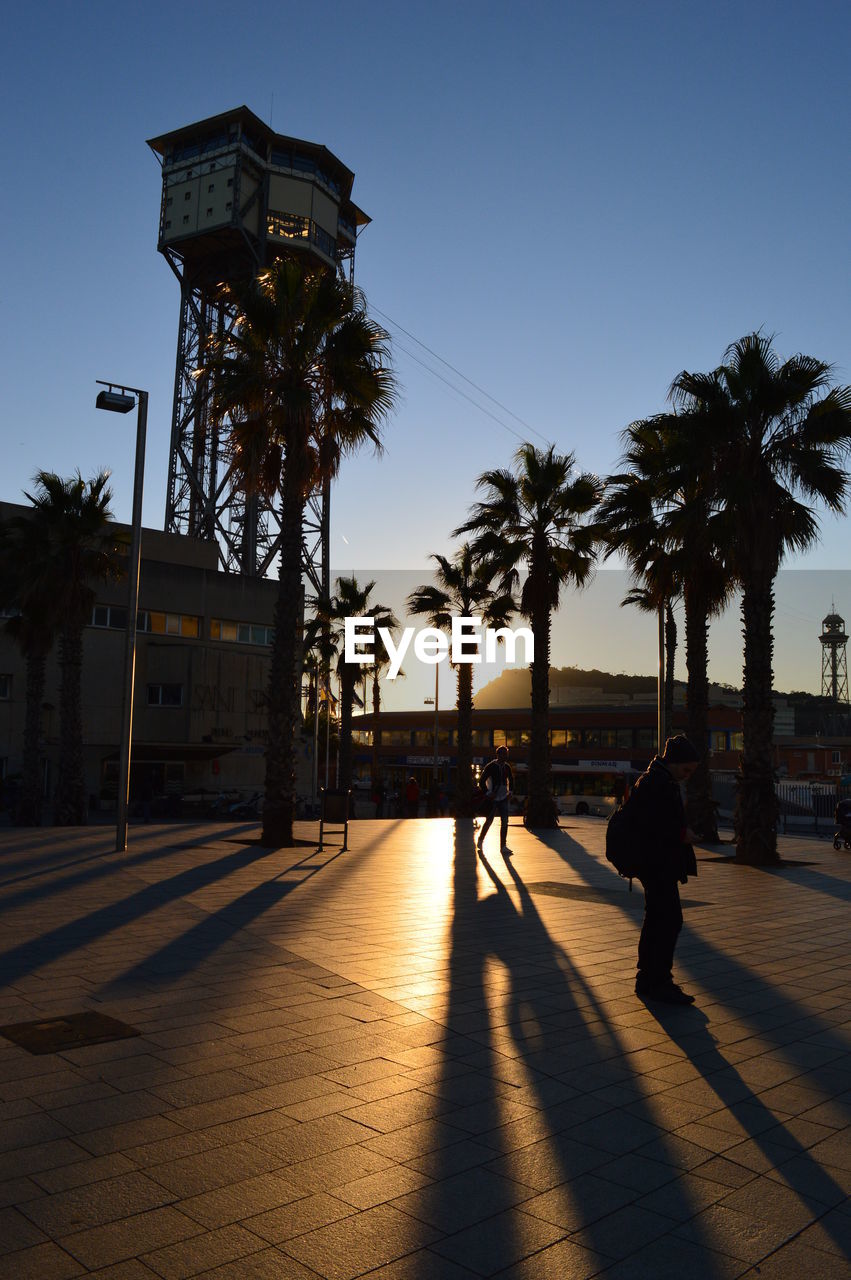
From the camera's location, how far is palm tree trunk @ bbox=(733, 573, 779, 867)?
17109 mm

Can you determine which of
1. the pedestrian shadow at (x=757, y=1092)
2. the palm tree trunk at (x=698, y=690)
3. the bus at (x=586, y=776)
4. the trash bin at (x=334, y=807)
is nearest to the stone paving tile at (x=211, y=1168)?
the pedestrian shadow at (x=757, y=1092)

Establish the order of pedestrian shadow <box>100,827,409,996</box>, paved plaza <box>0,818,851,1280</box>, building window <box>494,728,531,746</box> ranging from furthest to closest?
building window <box>494,728,531,746</box> → pedestrian shadow <box>100,827,409,996</box> → paved plaza <box>0,818,851,1280</box>

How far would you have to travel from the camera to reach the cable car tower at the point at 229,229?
233ft

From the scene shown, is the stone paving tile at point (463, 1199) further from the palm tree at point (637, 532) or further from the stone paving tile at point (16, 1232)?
the palm tree at point (637, 532)

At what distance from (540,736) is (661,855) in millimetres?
18353

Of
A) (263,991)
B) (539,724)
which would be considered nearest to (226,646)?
(539,724)

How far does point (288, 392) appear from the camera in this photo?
16.5 meters

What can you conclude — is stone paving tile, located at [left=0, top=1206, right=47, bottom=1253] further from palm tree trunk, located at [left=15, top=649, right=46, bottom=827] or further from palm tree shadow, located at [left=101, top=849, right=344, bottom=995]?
palm tree trunk, located at [left=15, top=649, right=46, bottom=827]

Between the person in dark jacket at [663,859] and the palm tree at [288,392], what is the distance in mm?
10538

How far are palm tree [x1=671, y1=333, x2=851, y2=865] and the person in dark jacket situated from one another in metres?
11.2

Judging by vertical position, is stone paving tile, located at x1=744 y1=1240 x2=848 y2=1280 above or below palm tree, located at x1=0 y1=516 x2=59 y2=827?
below

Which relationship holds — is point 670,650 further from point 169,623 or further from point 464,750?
point 169,623

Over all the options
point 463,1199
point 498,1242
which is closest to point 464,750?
point 463,1199

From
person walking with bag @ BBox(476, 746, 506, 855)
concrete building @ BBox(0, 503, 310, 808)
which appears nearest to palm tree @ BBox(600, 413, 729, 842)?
person walking with bag @ BBox(476, 746, 506, 855)
